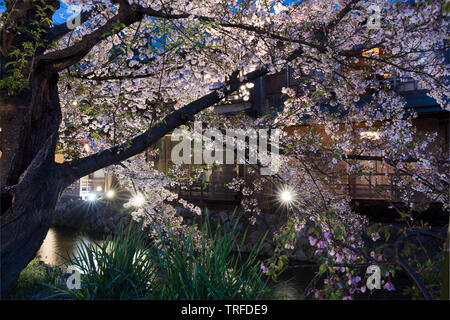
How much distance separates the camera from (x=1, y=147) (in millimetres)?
4523

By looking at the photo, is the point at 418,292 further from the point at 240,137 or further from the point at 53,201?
the point at 240,137

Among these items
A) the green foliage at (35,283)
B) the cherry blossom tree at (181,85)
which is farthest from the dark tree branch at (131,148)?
the green foliage at (35,283)

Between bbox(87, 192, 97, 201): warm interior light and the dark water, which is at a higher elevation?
bbox(87, 192, 97, 201): warm interior light

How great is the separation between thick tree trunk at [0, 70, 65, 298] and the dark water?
2.10 m

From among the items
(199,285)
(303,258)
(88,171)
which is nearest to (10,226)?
(88,171)

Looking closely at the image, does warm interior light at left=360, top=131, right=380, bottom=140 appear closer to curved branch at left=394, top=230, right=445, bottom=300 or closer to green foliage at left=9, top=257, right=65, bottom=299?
curved branch at left=394, top=230, right=445, bottom=300

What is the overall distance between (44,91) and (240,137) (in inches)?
158

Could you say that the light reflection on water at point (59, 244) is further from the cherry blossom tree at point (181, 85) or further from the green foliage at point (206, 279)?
the green foliage at point (206, 279)

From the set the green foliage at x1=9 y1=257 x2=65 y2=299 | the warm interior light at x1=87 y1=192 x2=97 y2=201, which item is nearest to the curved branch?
the green foliage at x1=9 y1=257 x2=65 y2=299

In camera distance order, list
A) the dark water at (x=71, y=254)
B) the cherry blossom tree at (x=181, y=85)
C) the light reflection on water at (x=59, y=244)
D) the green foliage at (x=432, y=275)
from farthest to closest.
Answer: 1. the light reflection on water at (x=59, y=244)
2. the dark water at (x=71, y=254)
3. the cherry blossom tree at (x=181, y=85)
4. the green foliage at (x=432, y=275)

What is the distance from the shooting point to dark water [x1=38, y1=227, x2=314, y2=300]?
10336mm

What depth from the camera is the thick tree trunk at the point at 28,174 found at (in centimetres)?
378

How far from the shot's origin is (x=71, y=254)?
12.6 m

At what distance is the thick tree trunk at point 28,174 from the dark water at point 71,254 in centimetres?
210
